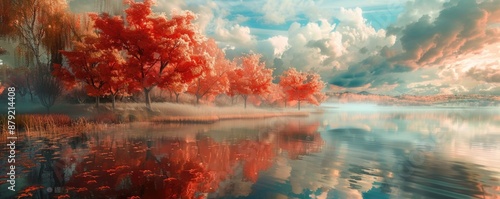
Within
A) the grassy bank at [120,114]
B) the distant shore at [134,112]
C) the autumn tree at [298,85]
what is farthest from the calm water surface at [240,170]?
the autumn tree at [298,85]

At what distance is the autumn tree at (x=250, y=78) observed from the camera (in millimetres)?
46906

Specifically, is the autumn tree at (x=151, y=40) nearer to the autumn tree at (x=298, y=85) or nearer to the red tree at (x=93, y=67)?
the red tree at (x=93, y=67)

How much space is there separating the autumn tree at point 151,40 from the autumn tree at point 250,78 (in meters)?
19.6

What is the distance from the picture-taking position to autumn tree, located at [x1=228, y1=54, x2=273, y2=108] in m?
46.9

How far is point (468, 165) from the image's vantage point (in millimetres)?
12047

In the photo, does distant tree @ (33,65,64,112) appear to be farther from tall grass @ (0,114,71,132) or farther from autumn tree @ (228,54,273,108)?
autumn tree @ (228,54,273,108)

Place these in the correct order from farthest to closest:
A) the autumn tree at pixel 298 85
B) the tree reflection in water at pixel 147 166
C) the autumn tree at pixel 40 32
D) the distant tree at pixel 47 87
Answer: the autumn tree at pixel 298 85 → the distant tree at pixel 47 87 → the autumn tree at pixel 40 32 → the tree reflection in water at pixel 147 166

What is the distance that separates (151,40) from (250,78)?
80.6ft

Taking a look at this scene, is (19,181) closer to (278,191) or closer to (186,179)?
(186,179)

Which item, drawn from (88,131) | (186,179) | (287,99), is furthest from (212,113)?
(287,99)

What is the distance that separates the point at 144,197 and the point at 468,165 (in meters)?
12.1

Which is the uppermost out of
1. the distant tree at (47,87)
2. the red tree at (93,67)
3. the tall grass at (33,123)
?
the red tree at (93,67)

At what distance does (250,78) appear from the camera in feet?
159

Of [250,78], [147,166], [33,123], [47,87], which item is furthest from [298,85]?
[147,166]
